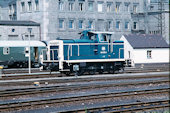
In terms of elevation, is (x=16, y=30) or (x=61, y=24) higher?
(x=61, y=24)

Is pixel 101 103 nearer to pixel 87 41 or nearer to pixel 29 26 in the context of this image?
pixel 87 41

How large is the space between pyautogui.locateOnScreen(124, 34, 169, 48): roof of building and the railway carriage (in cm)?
1563

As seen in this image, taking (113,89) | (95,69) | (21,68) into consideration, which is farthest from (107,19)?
(113,89)

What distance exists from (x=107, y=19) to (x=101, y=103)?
1751 inches

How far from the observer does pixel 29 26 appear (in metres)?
51.5

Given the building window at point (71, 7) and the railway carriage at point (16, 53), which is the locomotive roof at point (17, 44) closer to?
the railway carriage at point (16, 53)

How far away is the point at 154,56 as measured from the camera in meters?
51.7

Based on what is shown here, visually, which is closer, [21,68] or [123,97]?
[123,97]

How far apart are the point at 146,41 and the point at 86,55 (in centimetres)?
2472

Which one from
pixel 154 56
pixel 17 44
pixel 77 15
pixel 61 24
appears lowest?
pixel 154 56

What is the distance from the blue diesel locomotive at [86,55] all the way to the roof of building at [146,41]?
20.5 m

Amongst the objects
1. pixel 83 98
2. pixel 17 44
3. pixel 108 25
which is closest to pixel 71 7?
pixel 108 25

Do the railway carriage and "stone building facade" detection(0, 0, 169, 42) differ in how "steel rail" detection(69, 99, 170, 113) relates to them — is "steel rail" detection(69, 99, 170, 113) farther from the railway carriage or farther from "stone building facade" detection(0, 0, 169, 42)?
"stone building facade" detection(0, 0, 169, 42)

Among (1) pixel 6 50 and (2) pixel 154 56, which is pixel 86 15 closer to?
(2) pixel 154 56
